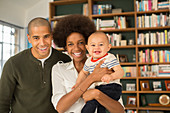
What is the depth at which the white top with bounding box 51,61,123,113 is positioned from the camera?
1605 millimetres

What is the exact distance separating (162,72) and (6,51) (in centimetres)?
389

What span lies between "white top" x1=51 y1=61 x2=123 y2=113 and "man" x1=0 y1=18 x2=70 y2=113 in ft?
0.84

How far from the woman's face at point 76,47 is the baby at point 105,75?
0.14 meters

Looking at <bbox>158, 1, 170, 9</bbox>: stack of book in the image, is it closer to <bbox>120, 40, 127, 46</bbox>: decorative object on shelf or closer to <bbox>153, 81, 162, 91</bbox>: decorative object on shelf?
<bbox>120, 40, 127, 46</bbox>: decorative object on shelf

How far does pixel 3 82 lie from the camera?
1937mm

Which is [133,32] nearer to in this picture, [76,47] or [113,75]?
[76,47]

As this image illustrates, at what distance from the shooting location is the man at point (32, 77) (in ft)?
6.06

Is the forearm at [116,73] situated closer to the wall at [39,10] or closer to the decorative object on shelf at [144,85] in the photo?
the decorative object on shelf at [144,85]

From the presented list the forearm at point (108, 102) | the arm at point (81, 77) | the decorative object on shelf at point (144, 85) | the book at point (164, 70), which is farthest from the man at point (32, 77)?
the book at point (164, 70)

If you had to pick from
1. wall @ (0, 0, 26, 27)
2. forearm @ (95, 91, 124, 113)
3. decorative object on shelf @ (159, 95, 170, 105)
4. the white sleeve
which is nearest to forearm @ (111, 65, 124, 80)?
forearm @ (95, 91, 124, 113)

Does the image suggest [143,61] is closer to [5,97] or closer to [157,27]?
[157,27]

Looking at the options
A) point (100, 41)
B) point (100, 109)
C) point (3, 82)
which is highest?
point (100, 41)

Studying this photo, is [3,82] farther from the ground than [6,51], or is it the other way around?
[6,51]

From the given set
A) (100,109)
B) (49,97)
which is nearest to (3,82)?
(49,97)
